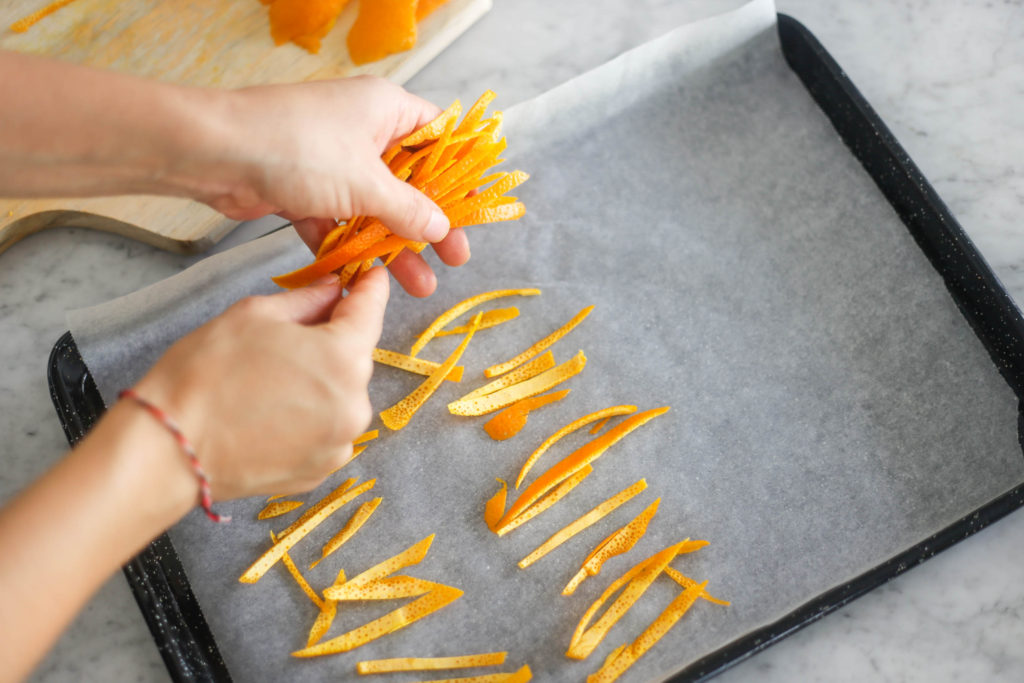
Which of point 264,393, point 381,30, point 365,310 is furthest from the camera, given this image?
point 381,30

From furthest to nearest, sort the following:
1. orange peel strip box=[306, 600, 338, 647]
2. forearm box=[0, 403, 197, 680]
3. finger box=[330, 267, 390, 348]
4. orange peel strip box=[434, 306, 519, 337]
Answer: orange peel strip box=[434, 306, 519, 337]
orange peel strip box=[306, 600, 338, 647]
finger box=[330, 267, 390, 348]
forearm box=[0, 403, 197, 680]

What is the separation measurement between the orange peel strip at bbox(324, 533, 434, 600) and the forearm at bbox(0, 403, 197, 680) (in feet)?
1.38

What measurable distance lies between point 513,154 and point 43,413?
3.05 feet

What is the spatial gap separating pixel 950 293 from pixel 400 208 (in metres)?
0.93

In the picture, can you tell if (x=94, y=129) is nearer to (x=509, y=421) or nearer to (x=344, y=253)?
(x=344, y=253)

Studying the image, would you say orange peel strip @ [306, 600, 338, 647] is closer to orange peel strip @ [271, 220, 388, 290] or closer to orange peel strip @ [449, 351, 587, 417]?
orange peel strip @ [449, 351, 587, 417]

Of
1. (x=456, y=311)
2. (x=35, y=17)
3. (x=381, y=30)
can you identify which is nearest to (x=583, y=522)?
(x=456, y=311)

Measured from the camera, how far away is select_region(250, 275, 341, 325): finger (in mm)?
1005

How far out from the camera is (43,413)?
140 cm

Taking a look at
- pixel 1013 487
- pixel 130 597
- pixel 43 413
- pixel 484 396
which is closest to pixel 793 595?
pixel 1013 487

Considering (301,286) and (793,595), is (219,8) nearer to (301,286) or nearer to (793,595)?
(301,286)

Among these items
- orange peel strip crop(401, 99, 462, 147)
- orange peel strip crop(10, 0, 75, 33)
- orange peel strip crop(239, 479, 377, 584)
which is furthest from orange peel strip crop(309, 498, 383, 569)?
orange peel strip crop(10, 0, 75, 33)

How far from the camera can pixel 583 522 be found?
49.4 inches

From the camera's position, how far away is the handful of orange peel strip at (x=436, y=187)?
117cm
